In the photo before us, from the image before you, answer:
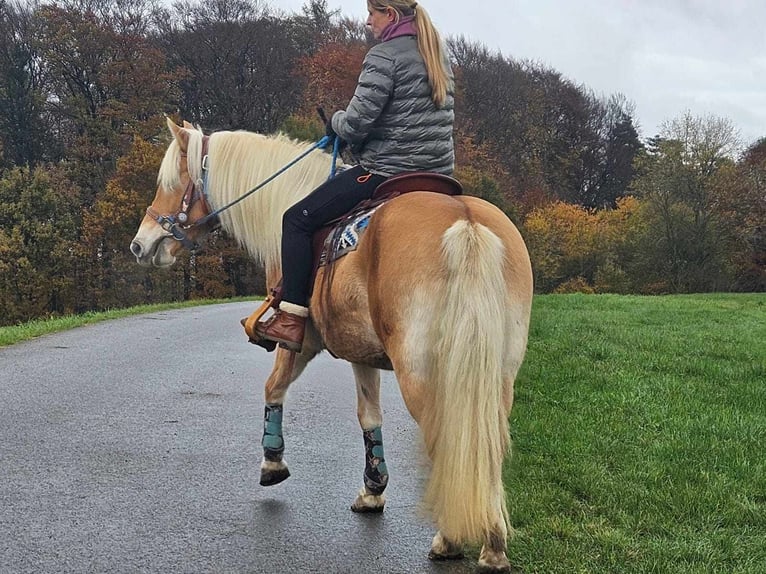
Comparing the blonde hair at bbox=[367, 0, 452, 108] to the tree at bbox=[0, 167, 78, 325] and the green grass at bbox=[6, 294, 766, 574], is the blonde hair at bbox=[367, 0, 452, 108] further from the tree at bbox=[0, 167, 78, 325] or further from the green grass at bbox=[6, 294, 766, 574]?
the tree at bbox=[0, 167, 78, 325]

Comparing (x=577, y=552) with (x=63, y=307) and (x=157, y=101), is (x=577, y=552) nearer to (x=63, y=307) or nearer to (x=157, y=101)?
(x=63, y=307)

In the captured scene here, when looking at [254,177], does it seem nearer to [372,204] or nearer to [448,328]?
[372,204]

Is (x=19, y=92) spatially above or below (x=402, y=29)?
above

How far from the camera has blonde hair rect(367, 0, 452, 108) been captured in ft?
13.5

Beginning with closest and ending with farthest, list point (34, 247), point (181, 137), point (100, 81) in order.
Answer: point (181, 137) < point (34, 247) < point (100, 81)

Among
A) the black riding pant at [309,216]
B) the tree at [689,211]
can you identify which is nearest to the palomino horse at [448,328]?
the black riding pant at [309,216]

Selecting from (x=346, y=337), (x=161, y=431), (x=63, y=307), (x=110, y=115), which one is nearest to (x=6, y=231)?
(x=63, y=307)

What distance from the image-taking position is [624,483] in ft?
15.9

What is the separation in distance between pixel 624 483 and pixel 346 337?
2.16 meters

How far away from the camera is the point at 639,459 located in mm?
5391

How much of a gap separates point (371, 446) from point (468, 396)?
162 cm

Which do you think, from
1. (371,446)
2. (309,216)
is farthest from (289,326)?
(371,446)

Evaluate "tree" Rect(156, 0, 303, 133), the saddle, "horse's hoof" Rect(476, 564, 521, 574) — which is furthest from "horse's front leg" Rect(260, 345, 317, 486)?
"tree" Rect(156, 0, 303, 133)

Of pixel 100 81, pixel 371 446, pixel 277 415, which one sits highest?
pixel 100 81
